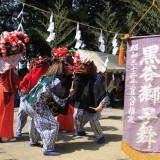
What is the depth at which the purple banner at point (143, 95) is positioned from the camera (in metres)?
4.82

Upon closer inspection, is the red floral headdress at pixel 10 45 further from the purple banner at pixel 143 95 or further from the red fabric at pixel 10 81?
the purple banner at pixel 143 95

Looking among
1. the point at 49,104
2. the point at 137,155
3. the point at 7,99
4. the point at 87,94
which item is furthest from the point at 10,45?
the point at 137,155

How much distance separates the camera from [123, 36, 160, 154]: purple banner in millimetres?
4824

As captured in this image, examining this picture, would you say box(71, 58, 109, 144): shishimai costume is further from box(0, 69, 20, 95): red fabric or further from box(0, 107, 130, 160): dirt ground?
box(0, 69, 20, 95): red fabric

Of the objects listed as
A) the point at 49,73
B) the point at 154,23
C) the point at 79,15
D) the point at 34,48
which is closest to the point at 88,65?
the point at 49,73

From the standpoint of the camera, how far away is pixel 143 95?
4926 millimetres

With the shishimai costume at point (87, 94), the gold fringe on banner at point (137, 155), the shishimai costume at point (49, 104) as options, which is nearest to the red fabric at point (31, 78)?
the shishimai costume at point (87, 94)

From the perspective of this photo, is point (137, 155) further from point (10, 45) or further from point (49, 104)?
point (10, 45)

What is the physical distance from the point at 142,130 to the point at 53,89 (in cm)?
149

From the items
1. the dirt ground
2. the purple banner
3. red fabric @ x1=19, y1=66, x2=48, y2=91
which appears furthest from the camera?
red fabric @ x1=19, y1=66, x2=48, y2=91

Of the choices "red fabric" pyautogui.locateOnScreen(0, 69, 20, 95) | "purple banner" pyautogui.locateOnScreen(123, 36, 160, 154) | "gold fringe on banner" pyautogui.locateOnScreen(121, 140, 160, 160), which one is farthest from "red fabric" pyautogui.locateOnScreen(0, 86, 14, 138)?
"purple banner" pyautogui.locateOnScreen(123, 36, 160, 154)

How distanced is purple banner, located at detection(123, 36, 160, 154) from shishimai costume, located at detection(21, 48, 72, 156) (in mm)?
1010

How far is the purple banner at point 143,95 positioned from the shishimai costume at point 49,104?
3.32 ft

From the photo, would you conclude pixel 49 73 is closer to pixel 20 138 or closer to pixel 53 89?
pixel 53 89
